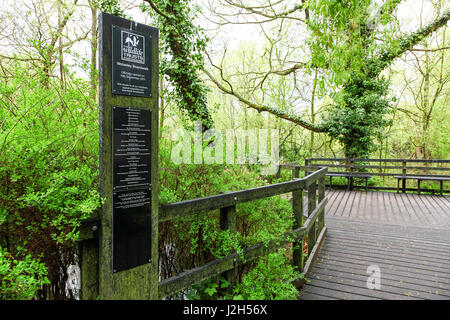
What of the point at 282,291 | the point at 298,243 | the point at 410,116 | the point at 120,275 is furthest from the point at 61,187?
the point at 410,116

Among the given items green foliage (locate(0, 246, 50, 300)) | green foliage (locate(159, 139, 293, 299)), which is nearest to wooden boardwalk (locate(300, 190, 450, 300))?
green foliage (locate(159, 139, 293, 299))

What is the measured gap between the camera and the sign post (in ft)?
5.39

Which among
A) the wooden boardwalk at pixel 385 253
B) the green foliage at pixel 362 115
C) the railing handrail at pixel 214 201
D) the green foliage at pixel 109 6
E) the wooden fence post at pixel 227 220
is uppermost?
the green foliage at pixel 109 6

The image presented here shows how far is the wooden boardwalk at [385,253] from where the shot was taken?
11.0 feet

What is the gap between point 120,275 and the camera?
5.70ft

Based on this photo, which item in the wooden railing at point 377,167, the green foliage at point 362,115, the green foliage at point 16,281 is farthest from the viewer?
the green foliage at point 362,115

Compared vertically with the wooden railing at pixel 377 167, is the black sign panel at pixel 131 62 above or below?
above

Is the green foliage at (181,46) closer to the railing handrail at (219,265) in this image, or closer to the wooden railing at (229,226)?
the wooden railing at (229,226)

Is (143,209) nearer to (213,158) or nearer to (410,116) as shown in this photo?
(213,158)

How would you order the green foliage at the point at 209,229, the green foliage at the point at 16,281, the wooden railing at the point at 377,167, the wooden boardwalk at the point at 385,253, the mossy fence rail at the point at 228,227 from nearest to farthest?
the green foliage at the point at 16,281
the mossy fence rail at the point at 228,227
the green foliage at the point at 209,229
the wooden boardwalk at the point at 385,253
the wooden railing at the point at 377,167

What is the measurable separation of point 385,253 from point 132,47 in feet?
15.1

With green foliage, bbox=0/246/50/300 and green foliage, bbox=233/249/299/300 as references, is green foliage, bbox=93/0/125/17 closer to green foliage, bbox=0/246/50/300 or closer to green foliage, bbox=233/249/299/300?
green foliage, bbox=233/249/299/300

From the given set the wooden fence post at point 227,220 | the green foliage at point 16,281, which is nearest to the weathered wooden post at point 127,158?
the green foliage at point 16,281

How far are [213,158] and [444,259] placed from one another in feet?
12.7
